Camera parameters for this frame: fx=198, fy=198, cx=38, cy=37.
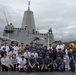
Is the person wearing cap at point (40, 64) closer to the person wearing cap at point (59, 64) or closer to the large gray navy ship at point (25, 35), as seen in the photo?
the person wearing cap at point (59, 64)

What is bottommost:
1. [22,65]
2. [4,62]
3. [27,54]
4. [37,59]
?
[22,65]

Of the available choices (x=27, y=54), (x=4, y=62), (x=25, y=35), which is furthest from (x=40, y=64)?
(x=25, y=35)

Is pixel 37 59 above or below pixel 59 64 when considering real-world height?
above

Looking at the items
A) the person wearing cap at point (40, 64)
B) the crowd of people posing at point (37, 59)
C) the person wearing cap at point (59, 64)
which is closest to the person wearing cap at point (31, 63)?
the crowd of people posing at point (37, 59)

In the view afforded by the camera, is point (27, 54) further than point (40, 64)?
Yes

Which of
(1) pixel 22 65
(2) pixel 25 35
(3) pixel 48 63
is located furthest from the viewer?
(2) pixel 25 35

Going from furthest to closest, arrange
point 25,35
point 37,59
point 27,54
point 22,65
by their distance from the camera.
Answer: point 25,35 → point 27,54 → point 37,59 → point 22,65

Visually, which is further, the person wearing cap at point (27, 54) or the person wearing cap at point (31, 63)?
the person wearing cap at point (27, 54)

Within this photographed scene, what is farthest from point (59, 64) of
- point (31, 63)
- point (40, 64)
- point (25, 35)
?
point (25, 35)

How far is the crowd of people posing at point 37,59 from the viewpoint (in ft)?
48.7

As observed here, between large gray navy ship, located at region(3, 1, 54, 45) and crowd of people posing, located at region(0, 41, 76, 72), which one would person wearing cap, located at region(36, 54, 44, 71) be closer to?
crowd of people posing, located at region(0, 41, 76, 72)

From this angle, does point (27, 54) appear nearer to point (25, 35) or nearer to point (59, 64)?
point (59, 64)

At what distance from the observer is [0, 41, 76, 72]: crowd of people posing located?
1485 centimetres

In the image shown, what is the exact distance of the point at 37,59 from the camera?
15047 millimetres
